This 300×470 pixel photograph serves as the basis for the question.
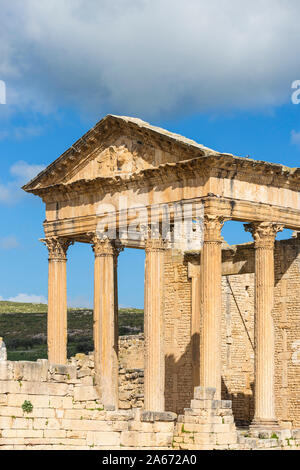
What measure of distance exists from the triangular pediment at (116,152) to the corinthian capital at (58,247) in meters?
1.81

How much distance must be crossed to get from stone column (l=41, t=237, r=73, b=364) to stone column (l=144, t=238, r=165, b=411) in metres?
4.23

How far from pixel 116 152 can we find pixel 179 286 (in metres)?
6.61

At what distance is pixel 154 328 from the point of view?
31172mm

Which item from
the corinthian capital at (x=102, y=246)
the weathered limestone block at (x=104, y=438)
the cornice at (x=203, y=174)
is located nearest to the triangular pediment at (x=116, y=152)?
the cornice at (x=203, y=174)

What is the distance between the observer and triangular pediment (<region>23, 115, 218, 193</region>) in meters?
30.8

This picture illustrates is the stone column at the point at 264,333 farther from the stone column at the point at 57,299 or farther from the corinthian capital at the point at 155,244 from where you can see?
the stone column at the point at 57,299

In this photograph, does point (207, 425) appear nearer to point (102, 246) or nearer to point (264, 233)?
point (264, 233)

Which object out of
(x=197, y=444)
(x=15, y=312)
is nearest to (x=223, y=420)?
(x=197, y=444)

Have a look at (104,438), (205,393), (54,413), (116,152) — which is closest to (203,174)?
(116,152)

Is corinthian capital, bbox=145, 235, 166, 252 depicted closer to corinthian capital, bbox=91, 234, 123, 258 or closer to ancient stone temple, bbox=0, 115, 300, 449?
ancient stone temple, bbox=0, 115, 300, 449

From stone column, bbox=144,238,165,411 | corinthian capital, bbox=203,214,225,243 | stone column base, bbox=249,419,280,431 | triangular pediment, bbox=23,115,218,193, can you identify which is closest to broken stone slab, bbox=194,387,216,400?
stone column base, bbox=249,419,280,431

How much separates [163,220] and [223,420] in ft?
21.7

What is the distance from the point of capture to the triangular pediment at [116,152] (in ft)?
101

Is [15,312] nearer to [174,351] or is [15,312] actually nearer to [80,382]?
[174,351]
